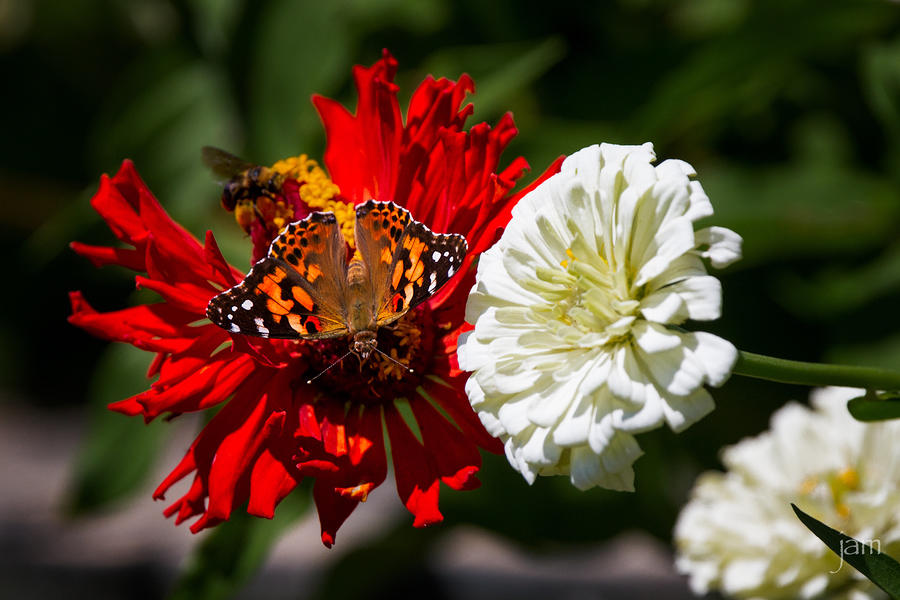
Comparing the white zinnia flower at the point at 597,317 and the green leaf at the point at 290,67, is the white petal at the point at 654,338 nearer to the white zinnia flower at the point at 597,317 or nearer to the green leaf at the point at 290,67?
the white zinnia flower at the point at 597,317

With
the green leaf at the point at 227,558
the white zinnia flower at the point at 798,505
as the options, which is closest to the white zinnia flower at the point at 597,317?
the white zinnia flower at the point at 798,505

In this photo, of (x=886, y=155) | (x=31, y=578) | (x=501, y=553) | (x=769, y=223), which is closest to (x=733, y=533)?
(x=769, y=223)

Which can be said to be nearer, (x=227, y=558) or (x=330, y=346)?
(x=330, y=346)

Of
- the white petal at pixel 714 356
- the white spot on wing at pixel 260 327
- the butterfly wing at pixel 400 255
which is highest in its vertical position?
the butterfly wing at pixel 400 255

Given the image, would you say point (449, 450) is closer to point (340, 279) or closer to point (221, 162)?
point (340, 279)

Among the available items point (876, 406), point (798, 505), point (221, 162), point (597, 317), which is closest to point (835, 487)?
point (798, 505)

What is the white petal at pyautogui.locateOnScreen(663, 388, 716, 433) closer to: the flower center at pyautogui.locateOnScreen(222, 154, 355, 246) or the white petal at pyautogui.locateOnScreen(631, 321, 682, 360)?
the white petal at pyautogui.locateOnScreen(631, 321, 682, 360)

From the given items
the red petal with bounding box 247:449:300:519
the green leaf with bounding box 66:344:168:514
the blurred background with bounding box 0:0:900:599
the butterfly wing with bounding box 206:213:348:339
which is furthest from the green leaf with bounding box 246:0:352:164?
the red petal with bounding box 247:449:300:519
